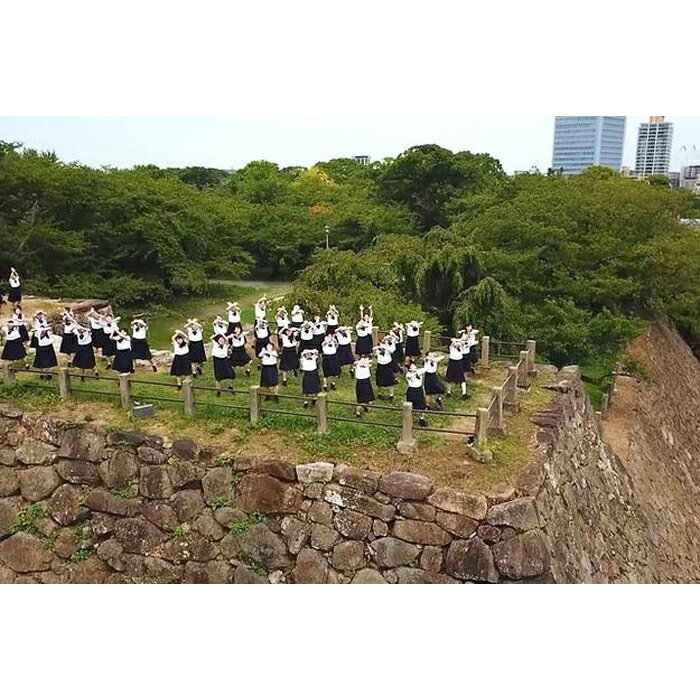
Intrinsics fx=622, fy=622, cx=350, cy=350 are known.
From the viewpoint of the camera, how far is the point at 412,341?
360 inches

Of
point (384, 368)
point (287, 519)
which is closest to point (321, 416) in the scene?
point (287, 519)

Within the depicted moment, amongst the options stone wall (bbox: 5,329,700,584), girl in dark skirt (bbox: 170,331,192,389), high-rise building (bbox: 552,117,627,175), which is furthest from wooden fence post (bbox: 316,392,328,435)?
high-rise building (bbox: 552,117,627,175)

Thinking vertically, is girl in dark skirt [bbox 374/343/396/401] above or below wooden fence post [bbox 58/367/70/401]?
above

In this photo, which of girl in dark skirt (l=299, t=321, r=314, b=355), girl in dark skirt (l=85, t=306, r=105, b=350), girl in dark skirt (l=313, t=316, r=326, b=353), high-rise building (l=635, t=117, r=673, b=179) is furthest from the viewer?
high-rise building (l=635, t=117, r=673, b=179)

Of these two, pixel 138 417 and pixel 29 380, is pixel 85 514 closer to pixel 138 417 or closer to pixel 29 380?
pixel 138 417

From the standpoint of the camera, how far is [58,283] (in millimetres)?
15672

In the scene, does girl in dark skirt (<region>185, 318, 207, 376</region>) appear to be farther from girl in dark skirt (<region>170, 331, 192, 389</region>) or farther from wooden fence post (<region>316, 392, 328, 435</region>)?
wooden fence post (<region>316, 392, 328, 435</region>)

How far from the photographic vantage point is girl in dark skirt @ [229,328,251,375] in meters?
8.66

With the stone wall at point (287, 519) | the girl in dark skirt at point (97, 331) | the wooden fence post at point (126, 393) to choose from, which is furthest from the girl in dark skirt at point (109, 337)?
the stone wall at point (287, 519)

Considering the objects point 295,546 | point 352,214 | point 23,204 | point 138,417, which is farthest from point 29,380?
point 352,214

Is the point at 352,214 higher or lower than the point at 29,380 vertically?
higher

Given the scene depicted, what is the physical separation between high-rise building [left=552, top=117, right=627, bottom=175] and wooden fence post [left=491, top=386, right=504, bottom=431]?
77.9 feet

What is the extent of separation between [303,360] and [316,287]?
611 centimetres

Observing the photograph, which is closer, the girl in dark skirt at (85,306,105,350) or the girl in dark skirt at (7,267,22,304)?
the girl in dark skirt at (85,306,105,350)
